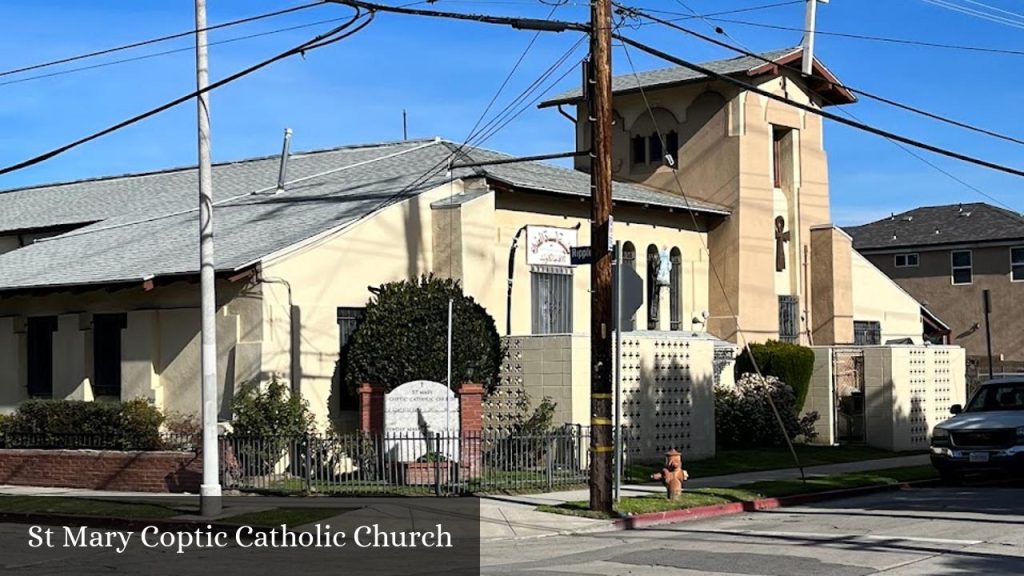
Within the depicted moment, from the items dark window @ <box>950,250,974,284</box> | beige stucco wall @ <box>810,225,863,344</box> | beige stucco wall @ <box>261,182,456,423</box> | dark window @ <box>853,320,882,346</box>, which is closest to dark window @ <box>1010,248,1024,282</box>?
dark window @ <box>950,250,974,284</box>

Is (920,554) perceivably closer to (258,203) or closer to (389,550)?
(389,550)

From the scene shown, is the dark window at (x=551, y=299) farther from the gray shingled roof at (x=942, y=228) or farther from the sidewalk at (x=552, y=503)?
the gray shingled roof at (x=942, y=228)

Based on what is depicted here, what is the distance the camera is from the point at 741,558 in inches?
555

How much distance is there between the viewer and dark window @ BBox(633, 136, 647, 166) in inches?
1465

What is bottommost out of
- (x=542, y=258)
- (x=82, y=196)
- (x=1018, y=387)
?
(x=1018, y=387)

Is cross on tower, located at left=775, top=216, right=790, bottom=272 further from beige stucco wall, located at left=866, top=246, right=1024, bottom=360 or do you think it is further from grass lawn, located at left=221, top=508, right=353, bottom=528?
grass lawn, located at left=221, top=508, right=353, bottom=528

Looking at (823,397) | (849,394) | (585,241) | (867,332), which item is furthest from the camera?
(867,332)

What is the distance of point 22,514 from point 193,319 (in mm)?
6354

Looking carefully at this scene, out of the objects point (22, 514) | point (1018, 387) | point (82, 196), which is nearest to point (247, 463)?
point (22, 514)

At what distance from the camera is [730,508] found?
19.7 meters

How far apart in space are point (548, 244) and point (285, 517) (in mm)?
12441

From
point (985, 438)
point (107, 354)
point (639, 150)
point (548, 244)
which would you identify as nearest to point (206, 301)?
point (107, 354)

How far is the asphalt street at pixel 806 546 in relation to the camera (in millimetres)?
13312

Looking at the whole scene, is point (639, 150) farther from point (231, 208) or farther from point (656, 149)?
point (231, 208)
